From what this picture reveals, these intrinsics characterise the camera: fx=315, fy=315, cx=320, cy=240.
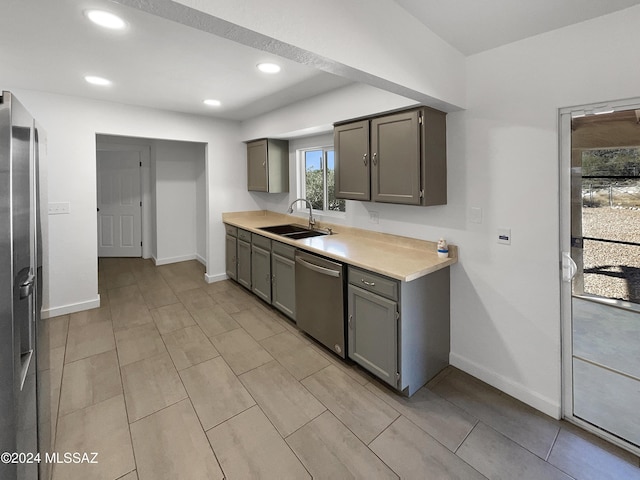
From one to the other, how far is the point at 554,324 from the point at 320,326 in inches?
64.6

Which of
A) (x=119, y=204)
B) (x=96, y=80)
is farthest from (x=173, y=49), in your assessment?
(x=119, y=204)

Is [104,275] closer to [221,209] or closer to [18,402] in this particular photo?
[221,209]

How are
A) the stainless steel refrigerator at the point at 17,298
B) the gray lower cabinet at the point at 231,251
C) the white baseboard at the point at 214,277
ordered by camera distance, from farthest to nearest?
1. the white baseboard at the point at 214,277
2. the gray lower cabinet at the point at 231,251
3. the stainless steel refrigerator at the point at 17,298

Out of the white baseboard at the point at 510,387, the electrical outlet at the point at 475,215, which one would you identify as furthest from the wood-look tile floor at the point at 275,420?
the electrical outlet at the point at 475,215

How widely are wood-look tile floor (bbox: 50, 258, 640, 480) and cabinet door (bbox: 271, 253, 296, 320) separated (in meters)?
0.31

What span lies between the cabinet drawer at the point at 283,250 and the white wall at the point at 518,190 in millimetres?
1315

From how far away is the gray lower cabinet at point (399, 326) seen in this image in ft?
6.73

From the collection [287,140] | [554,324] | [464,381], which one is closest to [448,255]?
[554,324]

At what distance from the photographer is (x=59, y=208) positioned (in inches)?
133

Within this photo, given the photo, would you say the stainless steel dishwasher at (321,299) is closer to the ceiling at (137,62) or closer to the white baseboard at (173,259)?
the ceiling at (137,62)

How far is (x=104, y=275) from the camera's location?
4.86 metres

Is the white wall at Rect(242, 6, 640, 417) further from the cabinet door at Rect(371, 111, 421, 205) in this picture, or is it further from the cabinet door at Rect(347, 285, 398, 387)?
the cabinet door at Rect(347, 285, 398, 387)

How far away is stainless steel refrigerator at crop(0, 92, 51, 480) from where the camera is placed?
0.99 m

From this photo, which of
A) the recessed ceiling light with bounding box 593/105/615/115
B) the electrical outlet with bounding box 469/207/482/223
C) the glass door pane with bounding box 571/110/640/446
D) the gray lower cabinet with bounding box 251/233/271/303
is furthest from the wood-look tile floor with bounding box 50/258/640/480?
the recessed ceiling light with bounding box 593/105/615/115
